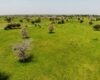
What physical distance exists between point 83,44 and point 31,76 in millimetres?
33597

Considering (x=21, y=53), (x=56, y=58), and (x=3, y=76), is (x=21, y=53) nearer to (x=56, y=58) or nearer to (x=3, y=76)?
(x=3, y=76)

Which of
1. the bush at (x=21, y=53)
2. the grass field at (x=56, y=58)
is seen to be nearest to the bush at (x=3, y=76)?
the grass field at (x=56, y=58)

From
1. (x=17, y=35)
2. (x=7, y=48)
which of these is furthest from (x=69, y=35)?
(x=7, y=48)

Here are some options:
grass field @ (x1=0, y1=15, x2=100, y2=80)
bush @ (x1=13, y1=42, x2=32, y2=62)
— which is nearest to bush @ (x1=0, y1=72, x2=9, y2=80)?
grass field @ (x1=0, y1=15, x2=100, y2=80)

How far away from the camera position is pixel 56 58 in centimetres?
8231

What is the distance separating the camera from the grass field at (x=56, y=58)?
71.2 metres

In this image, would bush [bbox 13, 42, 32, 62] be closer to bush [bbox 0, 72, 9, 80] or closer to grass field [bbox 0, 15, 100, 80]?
grass field [bbox 0, 15, 100, 80]

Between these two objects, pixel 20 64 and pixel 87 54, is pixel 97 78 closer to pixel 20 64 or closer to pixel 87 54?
pixel 87 54

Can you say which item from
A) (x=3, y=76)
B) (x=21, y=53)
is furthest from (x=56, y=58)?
(x=3, y=76)

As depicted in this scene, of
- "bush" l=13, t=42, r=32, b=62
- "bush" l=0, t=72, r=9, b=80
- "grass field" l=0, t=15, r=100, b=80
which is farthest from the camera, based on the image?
"bush" l=13, t=42, r=32, b=62

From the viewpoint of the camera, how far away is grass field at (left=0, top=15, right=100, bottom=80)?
71.2m

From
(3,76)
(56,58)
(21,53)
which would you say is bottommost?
(3,76)

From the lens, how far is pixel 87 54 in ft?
283

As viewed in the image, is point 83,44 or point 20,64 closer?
point 20,64
